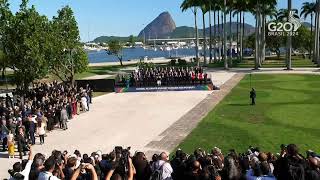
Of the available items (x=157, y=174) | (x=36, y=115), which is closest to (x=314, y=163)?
(x=157, y=174)

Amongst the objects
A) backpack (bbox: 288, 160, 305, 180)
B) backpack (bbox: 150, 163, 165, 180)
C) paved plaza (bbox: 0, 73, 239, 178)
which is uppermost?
backpack (bbox: 288, 160, 305, 180)

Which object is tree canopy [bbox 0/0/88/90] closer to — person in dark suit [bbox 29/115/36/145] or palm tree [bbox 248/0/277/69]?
person in dark suit [bbox 29/115/36/145]

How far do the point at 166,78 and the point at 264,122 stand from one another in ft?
68.8

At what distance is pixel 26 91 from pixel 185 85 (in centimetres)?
1543

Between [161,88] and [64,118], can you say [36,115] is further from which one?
[161,88]

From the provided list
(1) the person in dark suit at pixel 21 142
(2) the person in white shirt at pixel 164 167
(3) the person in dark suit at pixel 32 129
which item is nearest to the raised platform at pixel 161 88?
(3) the person in dark suit at pixel 32 129

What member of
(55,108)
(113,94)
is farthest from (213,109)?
(113,94)

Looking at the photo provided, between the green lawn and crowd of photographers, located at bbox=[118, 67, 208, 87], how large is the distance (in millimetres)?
4362

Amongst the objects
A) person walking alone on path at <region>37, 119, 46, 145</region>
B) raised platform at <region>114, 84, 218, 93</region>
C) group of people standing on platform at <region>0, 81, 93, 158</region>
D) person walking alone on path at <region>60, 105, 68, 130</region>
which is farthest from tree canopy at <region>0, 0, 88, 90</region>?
person walking alone on path at <region>37, 119, 46, 145</region>

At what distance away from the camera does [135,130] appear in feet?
92.1

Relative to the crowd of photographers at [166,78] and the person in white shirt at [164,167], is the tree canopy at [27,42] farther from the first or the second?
the person in white shirt at [164,167]

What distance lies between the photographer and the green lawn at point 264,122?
23.2 metres

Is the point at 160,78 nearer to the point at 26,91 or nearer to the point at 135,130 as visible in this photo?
the point at 26,91

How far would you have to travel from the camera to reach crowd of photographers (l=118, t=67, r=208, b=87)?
47.9m
